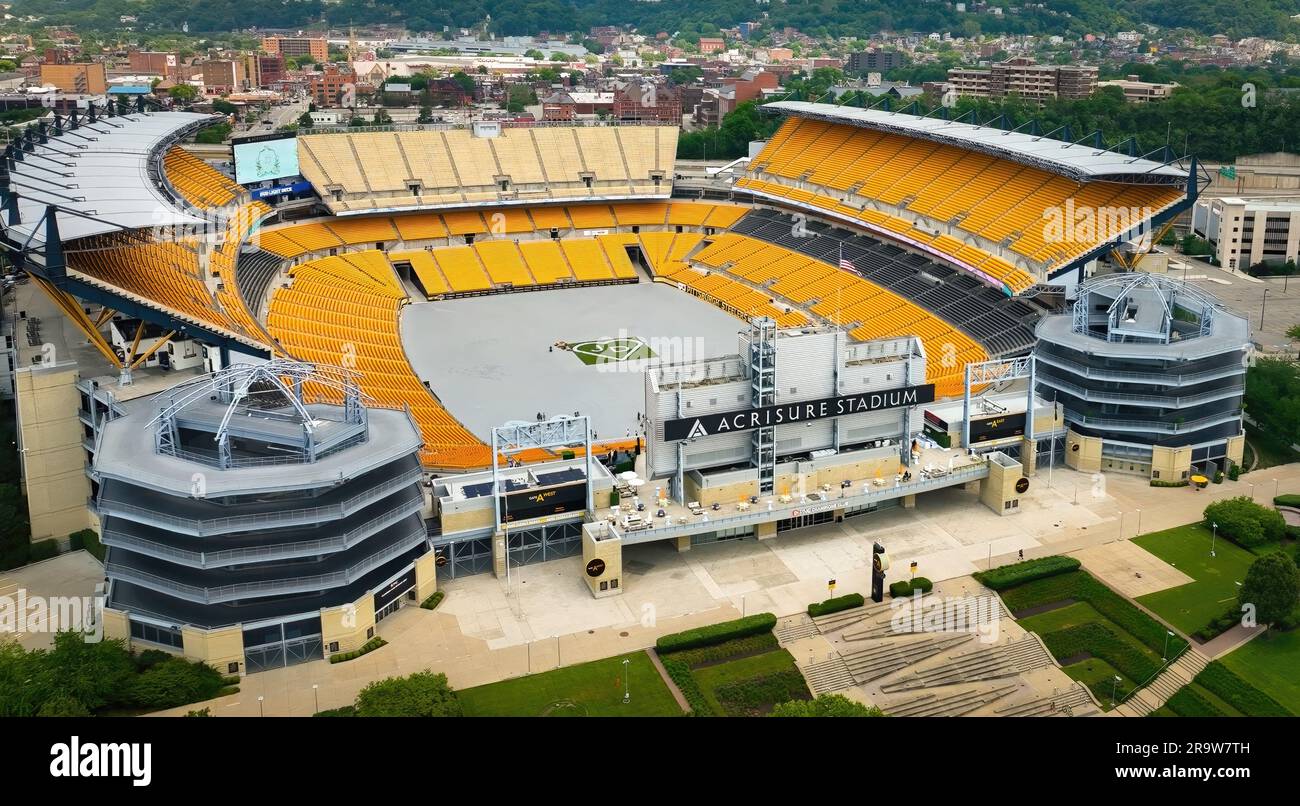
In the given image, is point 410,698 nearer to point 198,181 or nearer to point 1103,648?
point 1103,648

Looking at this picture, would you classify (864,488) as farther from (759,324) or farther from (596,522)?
(596,522)

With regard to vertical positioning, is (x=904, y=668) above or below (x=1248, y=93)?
below

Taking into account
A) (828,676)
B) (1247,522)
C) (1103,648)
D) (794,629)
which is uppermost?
(1247,522)

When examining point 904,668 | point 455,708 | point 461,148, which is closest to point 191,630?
point 455,708

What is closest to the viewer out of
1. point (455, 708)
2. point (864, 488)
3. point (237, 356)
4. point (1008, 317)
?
point (455, 708)

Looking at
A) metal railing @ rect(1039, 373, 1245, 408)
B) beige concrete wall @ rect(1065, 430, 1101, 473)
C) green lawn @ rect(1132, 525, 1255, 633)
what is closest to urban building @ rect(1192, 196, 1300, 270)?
metal railing @ rect(1039, 373, 1245, 408)

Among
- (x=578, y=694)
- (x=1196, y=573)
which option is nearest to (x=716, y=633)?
(x=578, y=694)
